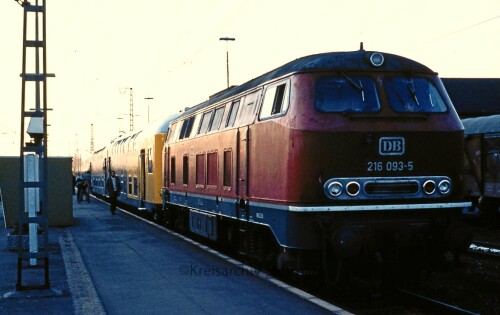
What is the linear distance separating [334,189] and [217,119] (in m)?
5.21

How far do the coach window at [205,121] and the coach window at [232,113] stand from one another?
1727 mm

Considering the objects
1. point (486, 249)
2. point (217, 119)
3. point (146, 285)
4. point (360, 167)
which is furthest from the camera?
point (486, 249)

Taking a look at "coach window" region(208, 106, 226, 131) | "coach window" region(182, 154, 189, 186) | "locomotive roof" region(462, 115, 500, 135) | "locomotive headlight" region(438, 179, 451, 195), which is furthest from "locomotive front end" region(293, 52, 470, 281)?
"locomotive roof" region(462, 115, 500, 135)

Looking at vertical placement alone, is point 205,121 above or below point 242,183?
above

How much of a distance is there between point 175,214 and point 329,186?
1097cm

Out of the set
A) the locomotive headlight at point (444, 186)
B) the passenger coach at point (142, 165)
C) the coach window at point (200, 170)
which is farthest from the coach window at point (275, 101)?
the passenger coach at point (142, 165)

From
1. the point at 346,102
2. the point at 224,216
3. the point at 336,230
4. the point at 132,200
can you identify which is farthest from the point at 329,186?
the point at 132,200

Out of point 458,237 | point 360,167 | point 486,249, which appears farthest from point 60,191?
point 458,237

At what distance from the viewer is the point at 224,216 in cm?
1319

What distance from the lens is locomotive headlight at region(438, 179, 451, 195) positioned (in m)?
9.38

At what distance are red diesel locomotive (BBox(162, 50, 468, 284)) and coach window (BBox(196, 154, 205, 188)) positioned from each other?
4.45m

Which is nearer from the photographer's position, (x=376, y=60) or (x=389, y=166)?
(x=389, y=166)

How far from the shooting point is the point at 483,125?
22.3m

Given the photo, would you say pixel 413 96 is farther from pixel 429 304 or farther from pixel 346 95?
pixel 429 304
